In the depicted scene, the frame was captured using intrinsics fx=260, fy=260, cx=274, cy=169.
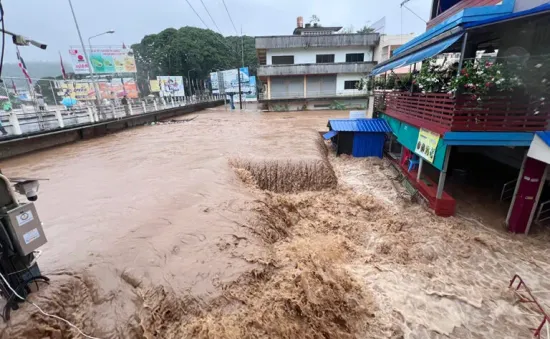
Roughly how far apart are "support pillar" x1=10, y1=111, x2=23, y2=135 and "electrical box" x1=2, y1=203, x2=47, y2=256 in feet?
39.3

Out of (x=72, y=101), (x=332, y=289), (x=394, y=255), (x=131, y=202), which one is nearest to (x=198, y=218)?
(x=131, y=202)

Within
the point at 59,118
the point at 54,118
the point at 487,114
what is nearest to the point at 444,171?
the point at 487,114

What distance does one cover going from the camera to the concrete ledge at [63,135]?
11125 millimetres

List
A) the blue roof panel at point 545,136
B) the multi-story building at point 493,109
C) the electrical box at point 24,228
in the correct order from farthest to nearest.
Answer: the multi-story building at point 493,109, the blue roof panel at point 545,136, the electrical box at point 24,228

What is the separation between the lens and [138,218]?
5.46 meters

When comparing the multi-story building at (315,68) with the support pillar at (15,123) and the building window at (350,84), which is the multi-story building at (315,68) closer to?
the building window at (350,84)

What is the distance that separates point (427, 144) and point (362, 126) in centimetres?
518

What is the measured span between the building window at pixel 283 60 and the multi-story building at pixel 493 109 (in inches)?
881

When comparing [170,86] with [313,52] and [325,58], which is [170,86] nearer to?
[313,52]

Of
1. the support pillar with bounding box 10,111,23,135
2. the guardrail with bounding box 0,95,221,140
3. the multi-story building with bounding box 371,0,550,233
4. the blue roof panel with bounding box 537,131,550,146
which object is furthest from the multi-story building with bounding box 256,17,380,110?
the blue roof panel with bounding box 537,131,550,146

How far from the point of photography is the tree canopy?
4688 cm

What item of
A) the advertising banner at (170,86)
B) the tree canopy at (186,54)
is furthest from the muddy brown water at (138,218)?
the tree canopy at (186,54)

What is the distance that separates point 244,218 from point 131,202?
2818 mm

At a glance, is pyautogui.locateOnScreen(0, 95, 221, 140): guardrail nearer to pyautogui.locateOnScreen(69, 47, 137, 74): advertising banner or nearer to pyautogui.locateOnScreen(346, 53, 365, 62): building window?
pyautogui.locateOnScreen(69, 47, 137, 74): advertising banner
